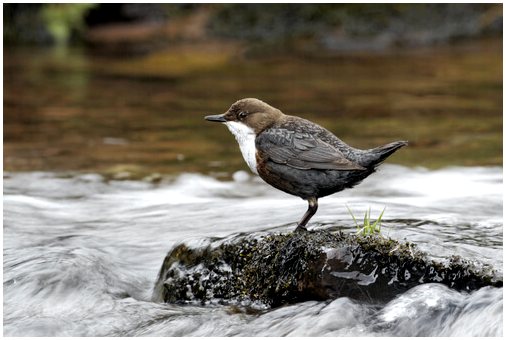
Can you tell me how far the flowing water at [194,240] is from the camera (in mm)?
4363

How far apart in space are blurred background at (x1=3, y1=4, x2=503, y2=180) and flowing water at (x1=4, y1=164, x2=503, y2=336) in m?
0.76

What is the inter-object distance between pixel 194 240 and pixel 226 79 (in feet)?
30.0

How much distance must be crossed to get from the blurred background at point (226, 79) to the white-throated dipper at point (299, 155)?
3901 mm

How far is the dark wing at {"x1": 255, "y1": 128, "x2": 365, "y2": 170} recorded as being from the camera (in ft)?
14.5

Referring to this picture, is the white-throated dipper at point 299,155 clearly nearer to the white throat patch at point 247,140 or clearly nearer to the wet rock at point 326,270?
the white throat patch at point 247,140

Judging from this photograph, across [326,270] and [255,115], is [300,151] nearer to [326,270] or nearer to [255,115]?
[255,115]

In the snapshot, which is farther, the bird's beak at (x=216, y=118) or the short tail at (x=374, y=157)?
the bird's beak at (x=216, y=118)

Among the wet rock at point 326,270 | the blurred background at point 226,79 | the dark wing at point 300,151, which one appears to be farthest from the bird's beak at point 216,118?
the blurred background at point 226,79

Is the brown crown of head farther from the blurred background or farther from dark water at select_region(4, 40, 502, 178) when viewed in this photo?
dark water at select_region(4, 40, 502, 178)

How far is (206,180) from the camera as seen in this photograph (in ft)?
27.2

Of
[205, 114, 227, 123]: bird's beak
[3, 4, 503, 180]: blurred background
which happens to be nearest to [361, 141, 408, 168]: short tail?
[205, 114, 227, 123]: bird's beak

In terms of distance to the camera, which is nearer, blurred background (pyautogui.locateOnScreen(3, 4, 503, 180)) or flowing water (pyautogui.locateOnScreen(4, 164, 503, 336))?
flowing water (pyautogui.locateOnScreen(4, 164, 503, 336))

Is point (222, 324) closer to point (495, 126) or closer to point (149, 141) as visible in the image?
point (149, 141)

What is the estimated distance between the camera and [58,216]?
7.16m
